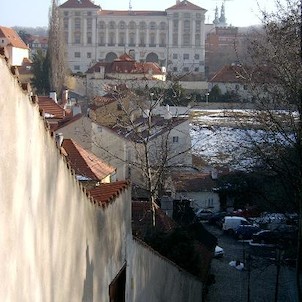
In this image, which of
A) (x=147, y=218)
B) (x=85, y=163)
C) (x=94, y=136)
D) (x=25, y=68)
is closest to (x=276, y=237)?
(x=147, y=218)

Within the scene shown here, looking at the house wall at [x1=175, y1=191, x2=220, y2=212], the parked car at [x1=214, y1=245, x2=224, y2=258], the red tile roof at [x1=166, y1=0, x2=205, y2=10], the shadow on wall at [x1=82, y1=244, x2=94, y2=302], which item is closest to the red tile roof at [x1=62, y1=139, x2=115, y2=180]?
the parked car at [x1=214, y1=245, x2=224, y2=258]

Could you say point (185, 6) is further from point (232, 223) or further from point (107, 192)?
point (107, 192)

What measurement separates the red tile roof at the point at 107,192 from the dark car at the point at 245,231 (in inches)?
760

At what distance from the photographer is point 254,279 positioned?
19.9 meters

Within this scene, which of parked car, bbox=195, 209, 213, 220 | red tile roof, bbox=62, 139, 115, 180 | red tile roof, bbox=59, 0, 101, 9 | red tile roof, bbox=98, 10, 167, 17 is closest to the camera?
red tile roof, bbox=62, 139, 115, 180

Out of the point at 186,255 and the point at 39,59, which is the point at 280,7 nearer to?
the point at 186,255

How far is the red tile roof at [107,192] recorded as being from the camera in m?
5.99

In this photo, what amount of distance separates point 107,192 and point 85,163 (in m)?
15.4

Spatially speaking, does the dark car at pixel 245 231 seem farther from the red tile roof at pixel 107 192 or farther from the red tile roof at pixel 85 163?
the red tile roof at pixel 107 192

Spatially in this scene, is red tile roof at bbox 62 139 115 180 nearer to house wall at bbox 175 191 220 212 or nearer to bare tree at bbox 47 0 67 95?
house wall at bbox 175 191 220 212

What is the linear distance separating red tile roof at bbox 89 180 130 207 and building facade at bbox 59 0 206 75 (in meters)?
94.9

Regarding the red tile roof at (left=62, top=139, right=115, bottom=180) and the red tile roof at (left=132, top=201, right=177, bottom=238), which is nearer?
the red tile roof at (left=132, top=201, right=177, bottom=238)

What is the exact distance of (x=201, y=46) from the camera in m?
104

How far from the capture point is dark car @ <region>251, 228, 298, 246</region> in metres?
16.8
